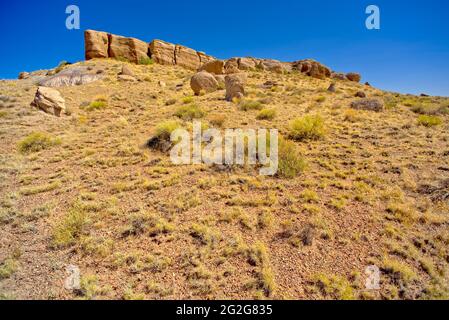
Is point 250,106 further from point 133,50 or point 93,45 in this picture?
point 93,45

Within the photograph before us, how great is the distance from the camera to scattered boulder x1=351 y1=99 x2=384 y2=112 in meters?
14.8

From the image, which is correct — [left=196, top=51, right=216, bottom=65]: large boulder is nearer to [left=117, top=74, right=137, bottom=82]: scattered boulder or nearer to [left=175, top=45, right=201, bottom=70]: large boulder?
[left=175, top=45, right=201, bottom=70]: large boulder

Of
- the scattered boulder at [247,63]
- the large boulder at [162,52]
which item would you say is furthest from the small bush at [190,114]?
the scattered boulder at [247,63]

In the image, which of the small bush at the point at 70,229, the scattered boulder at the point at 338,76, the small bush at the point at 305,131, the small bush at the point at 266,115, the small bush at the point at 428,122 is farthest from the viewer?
the scattered boulder at the point at 338,76

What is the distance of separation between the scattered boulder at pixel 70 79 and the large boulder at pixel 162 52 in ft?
42.2

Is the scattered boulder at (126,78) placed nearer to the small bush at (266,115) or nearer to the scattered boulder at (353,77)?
the small bush at (266,115)

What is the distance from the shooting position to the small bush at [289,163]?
7488 mm

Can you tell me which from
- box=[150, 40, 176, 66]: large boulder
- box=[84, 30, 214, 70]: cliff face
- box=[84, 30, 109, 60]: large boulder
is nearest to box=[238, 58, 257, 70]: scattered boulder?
box=[84, 30, 214, 70]: cliff face

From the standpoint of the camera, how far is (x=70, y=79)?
21.3 m

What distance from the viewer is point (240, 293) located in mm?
3914

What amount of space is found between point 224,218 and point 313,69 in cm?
4348

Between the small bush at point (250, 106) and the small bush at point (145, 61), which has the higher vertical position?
the small bush at point (145, 61)
